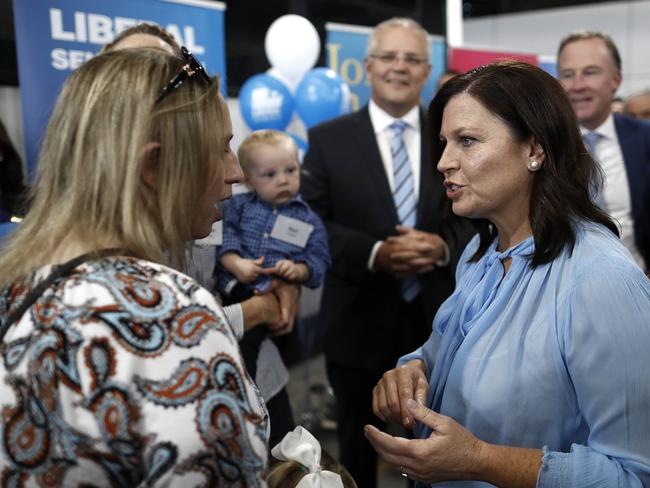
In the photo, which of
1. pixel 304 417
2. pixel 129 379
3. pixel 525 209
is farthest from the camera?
pixel 304 417

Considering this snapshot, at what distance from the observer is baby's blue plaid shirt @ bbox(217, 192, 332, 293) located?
2490mm

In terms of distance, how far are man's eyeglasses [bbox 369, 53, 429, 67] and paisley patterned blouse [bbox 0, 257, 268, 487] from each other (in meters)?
2.56

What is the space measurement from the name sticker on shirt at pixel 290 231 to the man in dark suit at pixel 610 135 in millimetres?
1351

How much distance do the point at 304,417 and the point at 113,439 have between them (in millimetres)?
4124

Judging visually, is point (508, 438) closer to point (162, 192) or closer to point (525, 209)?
point (525, 209)

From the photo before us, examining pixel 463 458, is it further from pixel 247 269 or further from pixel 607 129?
pixel 607 129

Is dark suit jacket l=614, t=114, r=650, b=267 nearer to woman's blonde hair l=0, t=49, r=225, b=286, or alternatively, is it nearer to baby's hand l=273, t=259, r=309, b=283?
baby's hand l=273, t=259, r=309, b=283

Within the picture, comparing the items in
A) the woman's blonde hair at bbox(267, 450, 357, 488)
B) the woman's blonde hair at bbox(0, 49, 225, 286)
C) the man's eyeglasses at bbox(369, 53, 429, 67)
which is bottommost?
the woman's blonde hair at bbox(267, 450, 357, 488)

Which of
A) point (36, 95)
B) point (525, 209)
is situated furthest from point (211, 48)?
point (525, 209)

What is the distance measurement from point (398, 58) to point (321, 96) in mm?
1863

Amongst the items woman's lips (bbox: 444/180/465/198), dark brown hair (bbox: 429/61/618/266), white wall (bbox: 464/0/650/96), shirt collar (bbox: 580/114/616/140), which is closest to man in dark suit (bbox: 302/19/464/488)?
shirt collar (bbox: 580/114/616/140)

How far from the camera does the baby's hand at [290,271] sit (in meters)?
2.42

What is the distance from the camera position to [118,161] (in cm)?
96

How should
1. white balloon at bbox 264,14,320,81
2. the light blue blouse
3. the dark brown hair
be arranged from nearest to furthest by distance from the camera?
the light blue blouse → the dark brown hair → white balloon at bbox 264,14,320,81
